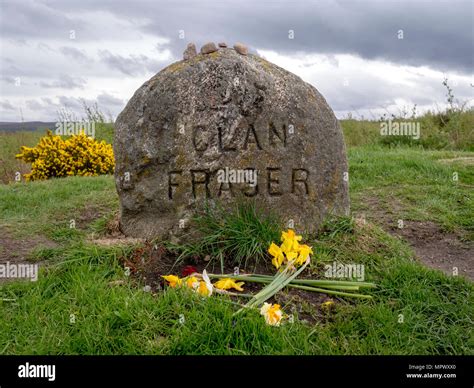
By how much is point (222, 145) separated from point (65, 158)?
6.39 meters

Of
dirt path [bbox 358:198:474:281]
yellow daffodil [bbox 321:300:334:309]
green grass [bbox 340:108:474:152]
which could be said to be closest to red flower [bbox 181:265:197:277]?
yellow daffodil [bbox 321:300:334:309]

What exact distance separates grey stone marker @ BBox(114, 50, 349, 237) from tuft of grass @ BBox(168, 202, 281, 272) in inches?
5.0

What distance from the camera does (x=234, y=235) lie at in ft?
16.4

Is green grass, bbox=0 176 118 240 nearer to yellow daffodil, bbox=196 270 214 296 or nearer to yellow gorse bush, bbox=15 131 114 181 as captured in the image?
yellow gorse bush, bbox=15 131 114 181

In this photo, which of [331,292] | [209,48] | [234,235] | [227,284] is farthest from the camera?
[209,48]

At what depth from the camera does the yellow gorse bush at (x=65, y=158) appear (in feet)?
35.2

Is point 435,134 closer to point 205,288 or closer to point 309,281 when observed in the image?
point 309,281

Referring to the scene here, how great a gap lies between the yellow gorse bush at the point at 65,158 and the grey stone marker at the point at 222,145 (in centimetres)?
546

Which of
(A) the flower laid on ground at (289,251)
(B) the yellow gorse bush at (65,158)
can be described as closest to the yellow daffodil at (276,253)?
(A) the flower laid on ground at (289,251)

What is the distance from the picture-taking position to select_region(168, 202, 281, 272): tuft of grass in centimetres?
490

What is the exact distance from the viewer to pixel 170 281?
4352 mm

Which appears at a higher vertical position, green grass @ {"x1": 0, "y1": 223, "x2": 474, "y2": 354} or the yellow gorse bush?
the yellow gorse bush

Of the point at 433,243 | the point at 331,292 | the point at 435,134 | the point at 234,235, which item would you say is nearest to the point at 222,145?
the point at 234,235
